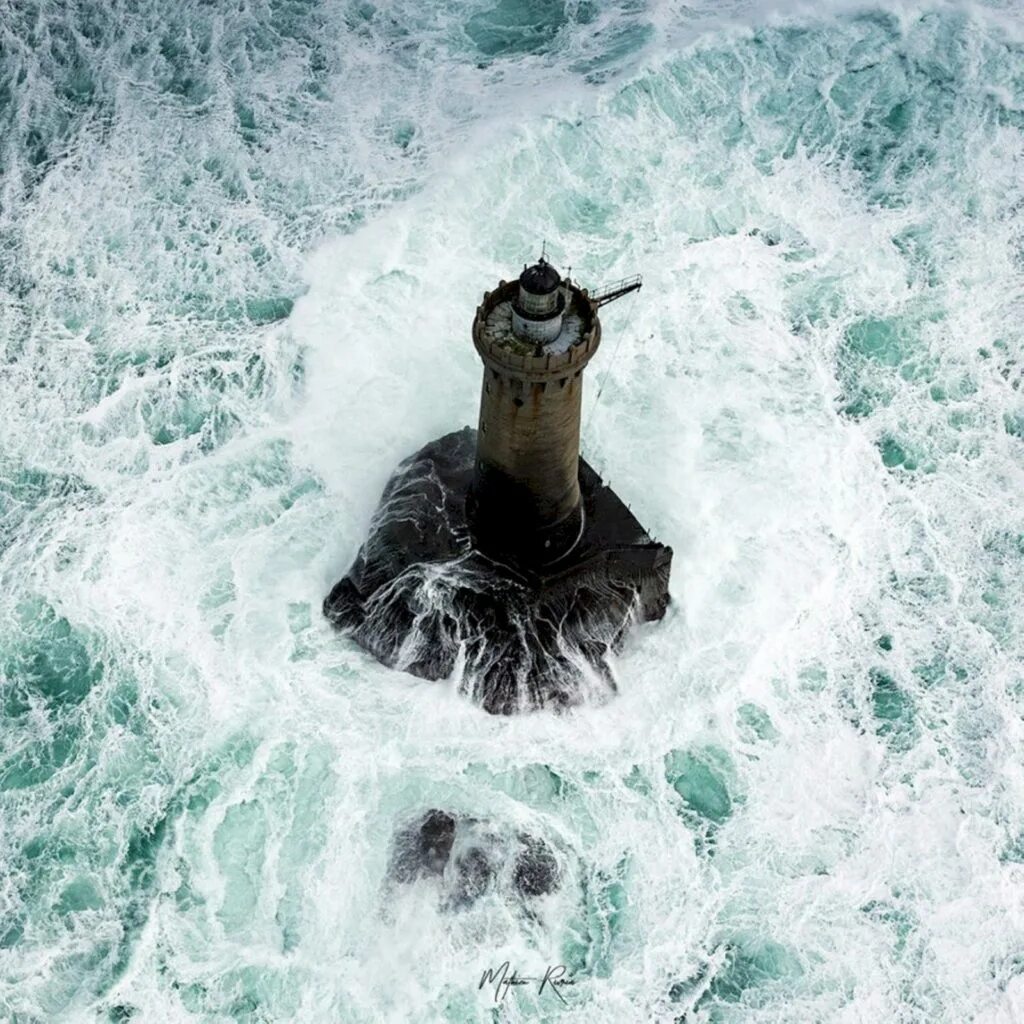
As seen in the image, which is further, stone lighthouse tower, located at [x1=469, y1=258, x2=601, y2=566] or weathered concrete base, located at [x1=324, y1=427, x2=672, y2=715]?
weathered concrete base, located at [x1=324, y1=427, x2=672, y2=715]

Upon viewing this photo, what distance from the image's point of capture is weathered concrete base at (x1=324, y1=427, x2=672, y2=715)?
27281 mm

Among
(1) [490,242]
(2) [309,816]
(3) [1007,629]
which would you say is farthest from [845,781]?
(1) [490,242]

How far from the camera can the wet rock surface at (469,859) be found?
24906 millimetres

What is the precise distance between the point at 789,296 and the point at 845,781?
15273mm

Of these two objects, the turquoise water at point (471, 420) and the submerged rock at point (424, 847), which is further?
the submerged rock at point (424, 847)

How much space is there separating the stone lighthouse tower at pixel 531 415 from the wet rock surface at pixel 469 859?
19.7ft

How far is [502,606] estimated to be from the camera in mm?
27359

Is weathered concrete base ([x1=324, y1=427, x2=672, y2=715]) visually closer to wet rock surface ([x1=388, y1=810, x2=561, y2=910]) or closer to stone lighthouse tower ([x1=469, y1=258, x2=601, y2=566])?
stone lighthouse tower ([x1=469, y1=258, x2=601, y2=566])

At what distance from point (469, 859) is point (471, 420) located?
11.8 m

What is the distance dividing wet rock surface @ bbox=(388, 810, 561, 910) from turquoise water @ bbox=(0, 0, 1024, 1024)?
1.19ft

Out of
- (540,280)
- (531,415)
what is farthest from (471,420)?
(540,280)
